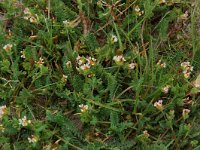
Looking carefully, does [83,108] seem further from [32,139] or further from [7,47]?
[7,47]

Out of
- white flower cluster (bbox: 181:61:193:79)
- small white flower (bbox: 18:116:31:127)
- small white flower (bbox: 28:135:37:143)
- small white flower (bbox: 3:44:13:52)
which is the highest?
small white flower (bbox: 3:44:13:52)

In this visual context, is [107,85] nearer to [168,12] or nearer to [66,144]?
[66,144]

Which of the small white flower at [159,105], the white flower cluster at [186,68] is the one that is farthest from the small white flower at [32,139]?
the white flower cluster at [186,68]

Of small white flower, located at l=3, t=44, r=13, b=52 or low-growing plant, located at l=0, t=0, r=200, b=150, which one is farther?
small white flower, located at l=3, t=44, r=13, b=52

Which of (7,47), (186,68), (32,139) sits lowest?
(32,139)

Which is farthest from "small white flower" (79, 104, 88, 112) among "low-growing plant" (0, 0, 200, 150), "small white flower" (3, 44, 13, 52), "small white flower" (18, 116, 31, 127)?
"small white flower" (3, 44, 13, 52)

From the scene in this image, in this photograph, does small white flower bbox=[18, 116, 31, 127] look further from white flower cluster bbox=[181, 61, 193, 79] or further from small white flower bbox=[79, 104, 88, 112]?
white flower cluster bbox=[181, 61, 193, 79]

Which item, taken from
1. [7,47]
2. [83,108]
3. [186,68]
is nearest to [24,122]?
[83,108]

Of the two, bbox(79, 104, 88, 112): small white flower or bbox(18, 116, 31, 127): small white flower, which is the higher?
bbox(79, 104, 88, 112): small white flower
